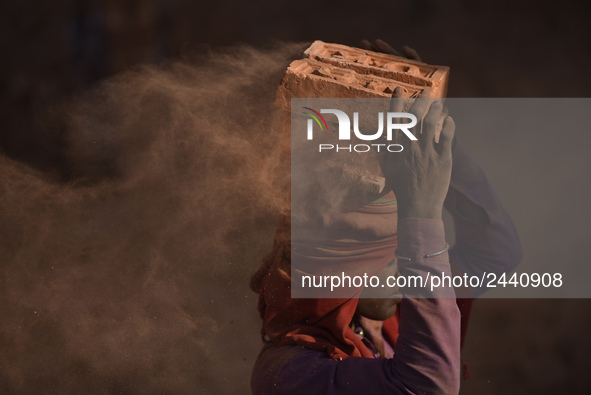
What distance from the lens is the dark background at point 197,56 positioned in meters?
2.73

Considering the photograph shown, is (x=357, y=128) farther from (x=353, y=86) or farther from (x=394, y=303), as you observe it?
(x=394, y=303)

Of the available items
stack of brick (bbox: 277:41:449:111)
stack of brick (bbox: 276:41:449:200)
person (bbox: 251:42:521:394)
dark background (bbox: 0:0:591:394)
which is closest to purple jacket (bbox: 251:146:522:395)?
person (bbox: 251:42:521:394)

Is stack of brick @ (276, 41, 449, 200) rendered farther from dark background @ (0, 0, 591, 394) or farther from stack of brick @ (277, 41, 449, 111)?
dark background @ (0, 0, 591, 394)

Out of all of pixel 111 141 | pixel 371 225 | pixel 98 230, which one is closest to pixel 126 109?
pixel 111 141

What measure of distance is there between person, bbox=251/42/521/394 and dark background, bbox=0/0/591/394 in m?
1.18

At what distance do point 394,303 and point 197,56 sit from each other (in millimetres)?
1764

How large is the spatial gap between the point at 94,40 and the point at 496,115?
245 centimetres

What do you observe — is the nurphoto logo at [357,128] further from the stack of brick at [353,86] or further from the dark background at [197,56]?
the dark background at [197,56]

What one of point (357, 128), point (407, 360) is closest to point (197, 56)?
point (357, 128)

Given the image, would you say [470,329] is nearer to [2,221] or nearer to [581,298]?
[581,298]

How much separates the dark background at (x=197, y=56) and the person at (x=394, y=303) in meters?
1.18

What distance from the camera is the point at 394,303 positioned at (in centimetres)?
181

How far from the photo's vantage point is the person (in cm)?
146

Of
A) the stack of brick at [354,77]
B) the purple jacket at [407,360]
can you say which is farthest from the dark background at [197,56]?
the purple jacket at [407,360]
